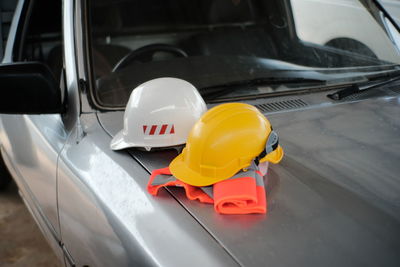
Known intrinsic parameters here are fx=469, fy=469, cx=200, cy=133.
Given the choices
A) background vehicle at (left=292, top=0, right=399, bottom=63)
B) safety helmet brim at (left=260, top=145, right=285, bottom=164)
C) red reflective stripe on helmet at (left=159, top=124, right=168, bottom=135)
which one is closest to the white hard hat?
red reflective stripe on helmet at (left=159, top=124, right=168, bottom=135)

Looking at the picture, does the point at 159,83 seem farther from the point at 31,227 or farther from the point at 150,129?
→ the point at 31,227

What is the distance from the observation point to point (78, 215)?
144cm

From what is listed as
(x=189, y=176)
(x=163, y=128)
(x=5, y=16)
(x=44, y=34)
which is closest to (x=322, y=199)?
(x=189, y=176)

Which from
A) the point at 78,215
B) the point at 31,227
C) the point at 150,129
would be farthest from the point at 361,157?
the point at 31,227

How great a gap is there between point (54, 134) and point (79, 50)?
1.05ft

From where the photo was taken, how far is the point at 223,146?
119 cm

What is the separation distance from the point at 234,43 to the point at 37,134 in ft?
3.51

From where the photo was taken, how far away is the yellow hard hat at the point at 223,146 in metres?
1.19

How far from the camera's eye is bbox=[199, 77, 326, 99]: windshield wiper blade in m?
1.76

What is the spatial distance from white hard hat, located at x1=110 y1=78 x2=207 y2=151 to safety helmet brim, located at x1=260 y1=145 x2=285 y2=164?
0.24m

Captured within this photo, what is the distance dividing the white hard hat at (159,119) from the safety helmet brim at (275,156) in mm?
242

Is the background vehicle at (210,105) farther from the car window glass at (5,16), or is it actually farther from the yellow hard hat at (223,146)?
the car window glass at (5,16)

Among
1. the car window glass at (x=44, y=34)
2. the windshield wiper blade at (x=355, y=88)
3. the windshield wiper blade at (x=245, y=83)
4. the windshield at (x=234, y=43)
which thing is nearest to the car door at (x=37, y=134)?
the car window glass at (x=44, y=34)

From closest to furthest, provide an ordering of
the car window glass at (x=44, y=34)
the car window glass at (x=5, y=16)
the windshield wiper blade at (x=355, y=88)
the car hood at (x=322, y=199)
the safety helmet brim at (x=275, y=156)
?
the car hood at (x=322, y=199)
the safety helmet brim at (x=275, y=156)
the windshield wiper blade at (x=355, y=88)
the car window glass at (x=44, y=34)
the car window glass at (x=5, y=16)
